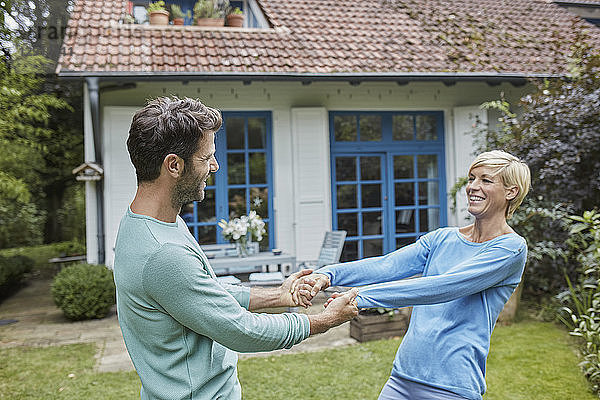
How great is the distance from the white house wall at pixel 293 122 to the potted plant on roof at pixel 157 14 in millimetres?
1086

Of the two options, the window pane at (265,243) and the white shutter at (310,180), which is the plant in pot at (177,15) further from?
the window pane at (265,243)

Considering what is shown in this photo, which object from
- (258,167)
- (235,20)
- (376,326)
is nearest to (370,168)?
(258,167)

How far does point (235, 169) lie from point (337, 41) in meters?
2.55

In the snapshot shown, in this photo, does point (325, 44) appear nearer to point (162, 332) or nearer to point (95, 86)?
point (95, 86)

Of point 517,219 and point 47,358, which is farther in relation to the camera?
point 517,219

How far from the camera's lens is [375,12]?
9.79 metres

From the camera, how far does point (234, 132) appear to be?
330 inches

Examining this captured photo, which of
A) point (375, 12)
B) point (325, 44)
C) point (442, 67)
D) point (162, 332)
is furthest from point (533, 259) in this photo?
point (162, 332)

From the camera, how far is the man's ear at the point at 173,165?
5.57ft

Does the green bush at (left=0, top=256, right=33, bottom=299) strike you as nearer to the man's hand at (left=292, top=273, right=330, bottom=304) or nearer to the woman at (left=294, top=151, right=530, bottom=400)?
the man's hand at (left=292, top=273, right=330, bottom=304)

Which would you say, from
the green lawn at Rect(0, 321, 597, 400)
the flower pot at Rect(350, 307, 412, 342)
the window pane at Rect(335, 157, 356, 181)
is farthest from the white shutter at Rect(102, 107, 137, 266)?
the flower pot at Rect(350, 307, 412, 342)

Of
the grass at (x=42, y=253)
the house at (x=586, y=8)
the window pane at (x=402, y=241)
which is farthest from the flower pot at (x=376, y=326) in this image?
the house at (x=586, y=8)

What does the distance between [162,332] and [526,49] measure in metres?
9.24

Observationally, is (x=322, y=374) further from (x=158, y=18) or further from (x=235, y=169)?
(x=158, y=18)
